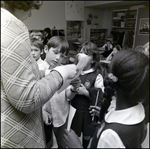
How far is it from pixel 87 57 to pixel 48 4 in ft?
1.94

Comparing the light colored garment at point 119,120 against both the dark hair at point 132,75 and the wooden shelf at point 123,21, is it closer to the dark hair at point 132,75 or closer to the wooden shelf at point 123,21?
the dark hair at point 132,75

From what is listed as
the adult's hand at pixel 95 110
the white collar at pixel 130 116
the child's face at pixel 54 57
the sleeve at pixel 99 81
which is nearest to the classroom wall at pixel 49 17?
the child's face at pixel 54 57

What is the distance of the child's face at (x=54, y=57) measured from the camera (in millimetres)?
709

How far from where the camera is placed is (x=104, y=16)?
100cm

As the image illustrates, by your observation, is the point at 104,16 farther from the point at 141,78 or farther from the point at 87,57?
the point at 141,78

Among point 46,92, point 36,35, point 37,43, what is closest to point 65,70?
point 46,92

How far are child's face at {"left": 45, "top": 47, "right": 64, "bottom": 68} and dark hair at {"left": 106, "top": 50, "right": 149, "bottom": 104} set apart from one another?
334 mm

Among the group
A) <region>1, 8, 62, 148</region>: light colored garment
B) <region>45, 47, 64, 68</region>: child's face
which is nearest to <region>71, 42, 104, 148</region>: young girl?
<region>45, 47, 64, 68</region>: child's face

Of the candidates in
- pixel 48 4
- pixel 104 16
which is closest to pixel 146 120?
pixel 104 16

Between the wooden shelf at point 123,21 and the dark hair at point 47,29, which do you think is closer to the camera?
the wooden shelf at point 123,21

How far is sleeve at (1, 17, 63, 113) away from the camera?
30 centimetres

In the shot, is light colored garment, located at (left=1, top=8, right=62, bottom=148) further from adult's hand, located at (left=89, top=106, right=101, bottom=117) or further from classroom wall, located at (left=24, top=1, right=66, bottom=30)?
classroom wall, located at (left=24, top=1, right=66, bottom=30)

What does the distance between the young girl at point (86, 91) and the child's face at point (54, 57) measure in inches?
4.9

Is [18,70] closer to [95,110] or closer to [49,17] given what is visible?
[95,110]
